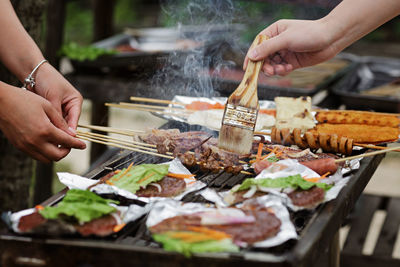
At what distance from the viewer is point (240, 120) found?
3096 millimetres

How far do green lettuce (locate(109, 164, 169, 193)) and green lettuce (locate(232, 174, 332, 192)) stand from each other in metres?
0.45

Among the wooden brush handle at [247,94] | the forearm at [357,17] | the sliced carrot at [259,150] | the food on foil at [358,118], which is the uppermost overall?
the forearm at [357,17]

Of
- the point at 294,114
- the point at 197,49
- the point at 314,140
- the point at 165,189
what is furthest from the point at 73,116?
the point at 197,49

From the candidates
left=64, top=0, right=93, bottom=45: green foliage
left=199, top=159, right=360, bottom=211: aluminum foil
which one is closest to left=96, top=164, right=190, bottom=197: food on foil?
left=199, top=159, right=360, bottom=211: aluminum foil

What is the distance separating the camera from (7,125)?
2641 millimetres

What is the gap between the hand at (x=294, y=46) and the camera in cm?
333

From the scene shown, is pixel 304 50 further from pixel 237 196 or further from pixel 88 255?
pixel 88 255

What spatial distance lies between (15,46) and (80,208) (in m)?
1.58

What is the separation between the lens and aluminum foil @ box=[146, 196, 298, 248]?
6.91 feet

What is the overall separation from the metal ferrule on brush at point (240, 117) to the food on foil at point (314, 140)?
610 mm

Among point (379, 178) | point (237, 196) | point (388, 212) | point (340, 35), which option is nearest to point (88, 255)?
point (237, 196)

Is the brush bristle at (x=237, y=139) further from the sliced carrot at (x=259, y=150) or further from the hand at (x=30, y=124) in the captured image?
the hand at (x=30, y=124)

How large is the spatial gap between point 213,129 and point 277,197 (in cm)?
152

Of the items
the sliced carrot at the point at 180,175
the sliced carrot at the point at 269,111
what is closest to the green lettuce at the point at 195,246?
the sliced carrot at the point at 180,175
